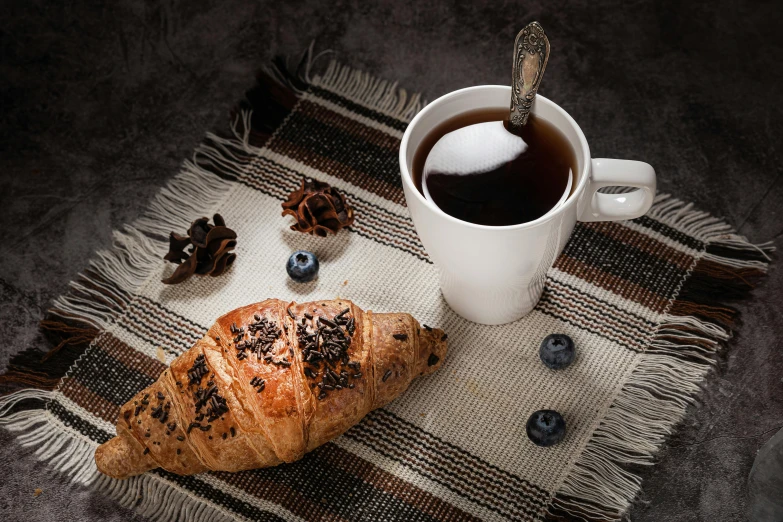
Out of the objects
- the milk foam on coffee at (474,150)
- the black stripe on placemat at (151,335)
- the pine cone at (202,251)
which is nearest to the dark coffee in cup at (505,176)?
the milk foam on coffee at (474,150)

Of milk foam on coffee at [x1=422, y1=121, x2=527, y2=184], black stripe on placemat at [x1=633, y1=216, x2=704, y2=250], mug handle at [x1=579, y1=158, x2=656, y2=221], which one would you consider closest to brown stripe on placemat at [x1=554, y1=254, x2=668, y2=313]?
black stripe on placemat at [x1=633, y1=216, x2=704, y2=250]

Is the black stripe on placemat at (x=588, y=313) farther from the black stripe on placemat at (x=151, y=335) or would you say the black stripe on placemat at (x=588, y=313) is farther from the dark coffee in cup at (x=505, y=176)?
the black stripe on placemat at (x=151, y=335)

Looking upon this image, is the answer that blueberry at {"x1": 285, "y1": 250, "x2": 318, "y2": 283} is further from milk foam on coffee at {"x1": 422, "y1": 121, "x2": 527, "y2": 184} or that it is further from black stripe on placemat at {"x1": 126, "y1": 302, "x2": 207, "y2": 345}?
milk foam on coffee at {"x1": 422, "y1": 121, "x2": 527, "y2": 184}

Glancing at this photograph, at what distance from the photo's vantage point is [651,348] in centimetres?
155

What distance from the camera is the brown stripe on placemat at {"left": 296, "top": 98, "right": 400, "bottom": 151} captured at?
5.80 ft

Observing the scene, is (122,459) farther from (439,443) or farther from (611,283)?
(611,283)

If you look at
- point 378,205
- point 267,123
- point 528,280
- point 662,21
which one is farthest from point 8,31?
point 662,21

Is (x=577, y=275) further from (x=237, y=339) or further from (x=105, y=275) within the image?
(x=105, y=275)

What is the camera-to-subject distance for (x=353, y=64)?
1.90 m

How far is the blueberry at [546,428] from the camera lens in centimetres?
144

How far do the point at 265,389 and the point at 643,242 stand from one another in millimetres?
806

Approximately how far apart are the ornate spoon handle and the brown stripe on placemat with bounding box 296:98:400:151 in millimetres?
494

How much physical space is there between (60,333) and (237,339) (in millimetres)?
458

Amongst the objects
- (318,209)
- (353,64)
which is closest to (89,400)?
(318,209)
